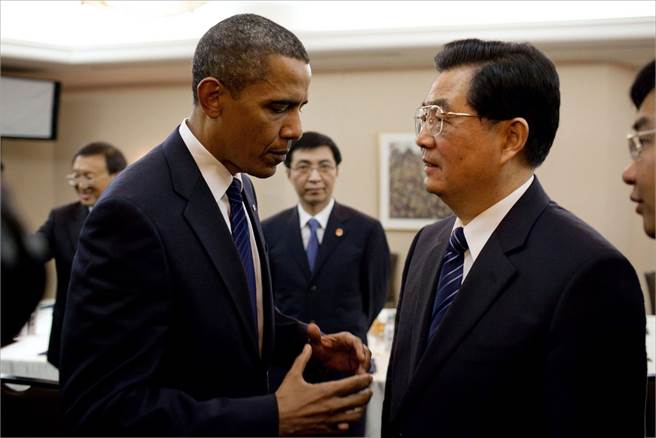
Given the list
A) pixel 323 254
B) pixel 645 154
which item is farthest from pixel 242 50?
pixel 323 254

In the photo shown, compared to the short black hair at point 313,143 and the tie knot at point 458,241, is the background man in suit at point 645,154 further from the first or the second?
the short black hair at point 313,143

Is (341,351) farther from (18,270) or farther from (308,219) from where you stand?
(308,219)

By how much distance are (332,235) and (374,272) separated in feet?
1.03

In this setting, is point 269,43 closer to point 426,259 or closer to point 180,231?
point 180,231

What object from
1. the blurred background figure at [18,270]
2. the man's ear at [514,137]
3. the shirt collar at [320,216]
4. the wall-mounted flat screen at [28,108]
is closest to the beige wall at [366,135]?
the wall-mounted flat screen at [28,108]

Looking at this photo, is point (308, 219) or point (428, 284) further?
point (308, 219)

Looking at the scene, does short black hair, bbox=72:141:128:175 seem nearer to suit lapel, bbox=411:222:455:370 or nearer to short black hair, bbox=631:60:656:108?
suit lapel, bbox=411:222:455:370

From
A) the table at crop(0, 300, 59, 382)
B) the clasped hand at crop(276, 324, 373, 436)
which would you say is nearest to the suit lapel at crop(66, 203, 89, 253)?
the table at crop(0, 300, 59, 382)

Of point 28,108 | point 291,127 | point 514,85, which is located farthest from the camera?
point 28,108

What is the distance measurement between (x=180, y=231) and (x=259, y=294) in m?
0.34

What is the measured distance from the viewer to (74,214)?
371 cm

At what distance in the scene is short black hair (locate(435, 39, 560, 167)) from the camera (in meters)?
1.47

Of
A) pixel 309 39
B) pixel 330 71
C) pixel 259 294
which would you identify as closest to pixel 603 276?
pixel 259 294

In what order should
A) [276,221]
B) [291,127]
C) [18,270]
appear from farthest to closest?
[276,221], [291,127], [18,270]
